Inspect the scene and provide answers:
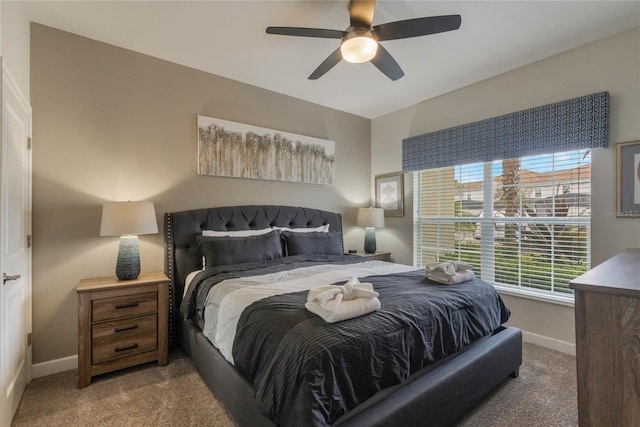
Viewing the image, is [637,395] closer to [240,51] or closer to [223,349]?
[223,349]

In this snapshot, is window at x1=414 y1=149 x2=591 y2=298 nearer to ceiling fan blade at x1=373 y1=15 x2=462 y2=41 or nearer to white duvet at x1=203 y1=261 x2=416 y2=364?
white duvet at x1=203 y1=261 x2=416 y2=364

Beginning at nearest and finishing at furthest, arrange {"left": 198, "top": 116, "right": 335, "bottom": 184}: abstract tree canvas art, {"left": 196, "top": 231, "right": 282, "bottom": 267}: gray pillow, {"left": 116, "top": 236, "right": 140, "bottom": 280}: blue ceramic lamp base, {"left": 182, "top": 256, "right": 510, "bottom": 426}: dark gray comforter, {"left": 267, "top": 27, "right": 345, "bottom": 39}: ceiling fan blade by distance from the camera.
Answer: {"left": 182, "top": 256, "right": 510, "bottom": 426}: dark gray comforter < {"left": 267, "top": 27, "right": 345, "bottom": 39}: ceiling fan blade < {"left": 116, "top": 236, "right": 140, "bottom": 280}: blue ceramic lamp base < {"left": 196, "top": 231, "right": 282, "bottom": 267}: gray pillow < {"left": 198, "top": 116, "right": 335, "bottom": 184}: abstract tree canvas art

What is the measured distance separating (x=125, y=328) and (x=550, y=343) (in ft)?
12.1

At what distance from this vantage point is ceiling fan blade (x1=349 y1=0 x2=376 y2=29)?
1.91 meters

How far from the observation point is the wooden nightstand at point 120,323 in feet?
7.09

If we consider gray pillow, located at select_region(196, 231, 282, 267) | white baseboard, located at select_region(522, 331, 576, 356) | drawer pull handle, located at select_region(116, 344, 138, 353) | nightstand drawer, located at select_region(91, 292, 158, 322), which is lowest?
white baseboard, located at select_region(522, 331, 576, 356)

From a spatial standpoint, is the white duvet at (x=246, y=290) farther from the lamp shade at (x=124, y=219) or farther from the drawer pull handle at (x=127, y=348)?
the lamp shade at (x=124, y=219)

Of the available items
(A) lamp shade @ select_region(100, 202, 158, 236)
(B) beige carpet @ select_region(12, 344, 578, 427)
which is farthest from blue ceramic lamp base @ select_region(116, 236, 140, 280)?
(B) beige carpet @ select_region(12, 344, 578, 427)

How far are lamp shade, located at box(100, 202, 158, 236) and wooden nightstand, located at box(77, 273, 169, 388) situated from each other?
40 cm

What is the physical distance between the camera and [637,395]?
85 centimetres

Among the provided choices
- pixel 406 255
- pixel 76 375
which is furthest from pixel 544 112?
pixel 76 375

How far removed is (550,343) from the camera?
111 inches

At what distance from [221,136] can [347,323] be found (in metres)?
2.55

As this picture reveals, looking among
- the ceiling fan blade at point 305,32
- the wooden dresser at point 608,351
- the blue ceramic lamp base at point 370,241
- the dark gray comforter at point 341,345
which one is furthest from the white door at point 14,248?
the blue ceramic lamp base at point 370,241
